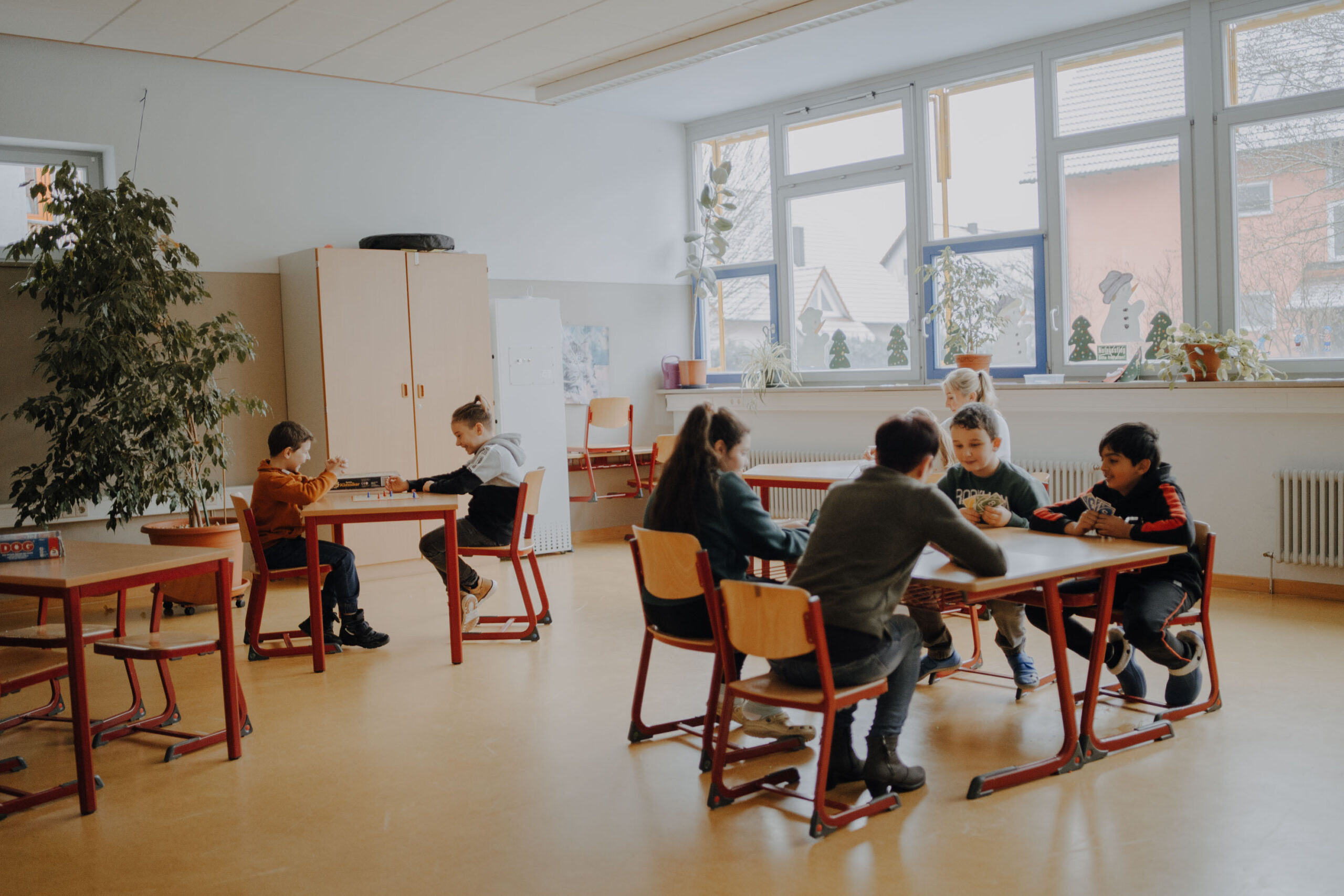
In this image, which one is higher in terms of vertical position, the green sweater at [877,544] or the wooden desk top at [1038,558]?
the green sweater at [877,544]

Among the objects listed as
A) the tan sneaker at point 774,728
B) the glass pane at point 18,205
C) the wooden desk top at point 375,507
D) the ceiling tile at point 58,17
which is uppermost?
the ceiling tile at point 58,17

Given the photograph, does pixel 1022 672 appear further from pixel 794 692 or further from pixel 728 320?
pixel 728 320

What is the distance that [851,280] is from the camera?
801 centimetres

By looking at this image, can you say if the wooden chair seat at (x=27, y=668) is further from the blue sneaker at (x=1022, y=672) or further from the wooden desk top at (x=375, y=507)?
the blue sneaker at (x=1022, y=672)

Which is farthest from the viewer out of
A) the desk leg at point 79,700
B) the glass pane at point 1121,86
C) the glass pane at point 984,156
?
the glass pane at point 984,156

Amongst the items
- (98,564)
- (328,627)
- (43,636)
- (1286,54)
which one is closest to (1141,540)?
(98,564)

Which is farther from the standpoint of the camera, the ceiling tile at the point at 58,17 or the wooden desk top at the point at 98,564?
the ceiling tile at the point at 58,17

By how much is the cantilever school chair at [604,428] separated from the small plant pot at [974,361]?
2462 mm

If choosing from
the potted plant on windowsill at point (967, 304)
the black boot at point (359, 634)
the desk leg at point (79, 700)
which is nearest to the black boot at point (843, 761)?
the desk leg at point (79, 700)

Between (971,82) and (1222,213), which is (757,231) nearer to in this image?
(971,82)

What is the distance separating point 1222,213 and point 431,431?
4.86 m

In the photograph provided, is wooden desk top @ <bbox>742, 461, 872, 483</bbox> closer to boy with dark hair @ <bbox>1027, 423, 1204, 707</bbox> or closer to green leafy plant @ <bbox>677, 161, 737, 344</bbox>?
boy with dark hair @ <bbox>1027, 423, 1204, 707</bbox>

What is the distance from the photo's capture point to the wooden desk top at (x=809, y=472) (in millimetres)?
5195

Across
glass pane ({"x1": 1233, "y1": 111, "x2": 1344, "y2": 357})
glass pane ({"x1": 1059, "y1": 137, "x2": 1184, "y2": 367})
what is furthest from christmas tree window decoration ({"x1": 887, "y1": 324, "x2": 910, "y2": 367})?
glass pane ({"x1": 1233, "y1": 111, "x2": 1344, "y2": 357})
